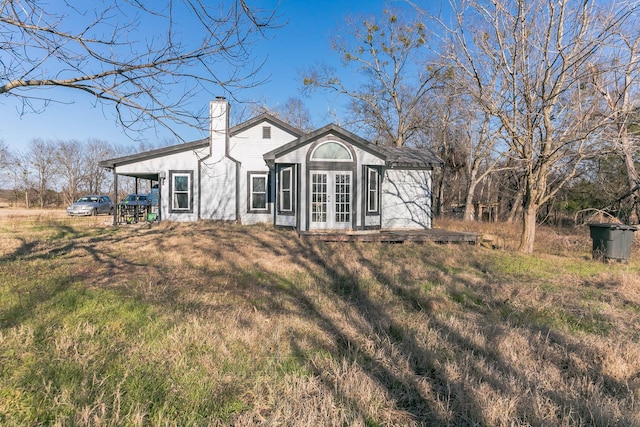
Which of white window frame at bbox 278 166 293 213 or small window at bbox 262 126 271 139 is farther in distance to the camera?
small window at bbox 262 126 271 139

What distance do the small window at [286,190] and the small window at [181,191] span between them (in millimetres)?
5341

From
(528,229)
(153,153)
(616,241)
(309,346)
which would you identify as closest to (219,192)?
(153,153)

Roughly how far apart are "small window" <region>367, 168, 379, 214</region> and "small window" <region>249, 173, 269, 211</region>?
17.9ft

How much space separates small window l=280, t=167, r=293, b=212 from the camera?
13.5m

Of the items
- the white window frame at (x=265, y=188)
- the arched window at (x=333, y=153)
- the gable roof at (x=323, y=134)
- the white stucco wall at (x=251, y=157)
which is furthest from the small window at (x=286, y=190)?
the white window frame at (x=265, y=188)

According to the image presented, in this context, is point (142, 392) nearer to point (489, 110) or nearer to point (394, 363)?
point (394, 363)

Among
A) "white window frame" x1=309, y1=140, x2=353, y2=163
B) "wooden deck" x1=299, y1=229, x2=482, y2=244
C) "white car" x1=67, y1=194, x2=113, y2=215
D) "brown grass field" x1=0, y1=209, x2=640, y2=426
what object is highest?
"white window frame" x1=309, y1=140, x2=353, y2=163

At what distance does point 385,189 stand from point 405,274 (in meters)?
7.74

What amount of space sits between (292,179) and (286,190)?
2.04 feet

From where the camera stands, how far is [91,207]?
81.5ft

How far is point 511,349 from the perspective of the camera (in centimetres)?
369

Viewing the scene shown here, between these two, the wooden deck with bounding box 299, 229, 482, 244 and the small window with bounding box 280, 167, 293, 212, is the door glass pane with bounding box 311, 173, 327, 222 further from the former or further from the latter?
the small window with bounding box 280, 167, 293, 212

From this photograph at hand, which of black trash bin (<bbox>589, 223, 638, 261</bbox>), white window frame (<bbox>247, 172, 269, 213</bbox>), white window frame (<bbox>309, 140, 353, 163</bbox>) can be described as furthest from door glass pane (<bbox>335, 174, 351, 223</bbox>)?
black trash bin (<bbox>589, 223, 638, 261</bbox>)

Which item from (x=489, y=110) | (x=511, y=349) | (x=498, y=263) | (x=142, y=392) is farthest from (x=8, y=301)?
(x=489, y=110)
